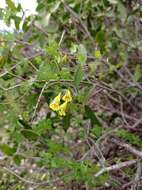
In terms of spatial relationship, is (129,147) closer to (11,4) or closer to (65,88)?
(65,88)

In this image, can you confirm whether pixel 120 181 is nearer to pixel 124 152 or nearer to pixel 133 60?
pixel 124 152

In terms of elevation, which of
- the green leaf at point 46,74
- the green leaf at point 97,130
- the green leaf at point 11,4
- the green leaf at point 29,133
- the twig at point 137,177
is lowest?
the twig at point 137,177

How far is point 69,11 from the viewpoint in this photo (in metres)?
1.83

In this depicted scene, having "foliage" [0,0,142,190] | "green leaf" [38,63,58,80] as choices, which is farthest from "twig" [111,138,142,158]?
"green leaf" [38,63,58,80]

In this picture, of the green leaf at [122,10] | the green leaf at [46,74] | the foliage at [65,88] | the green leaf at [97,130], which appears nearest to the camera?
the green leaf at [46,74]

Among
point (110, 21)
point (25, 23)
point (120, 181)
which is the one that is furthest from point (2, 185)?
point (110, 21)

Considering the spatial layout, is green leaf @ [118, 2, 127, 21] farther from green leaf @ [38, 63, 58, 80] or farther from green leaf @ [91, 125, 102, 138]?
green leaf @ [38, 63, 58, 80]

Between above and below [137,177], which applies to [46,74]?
above

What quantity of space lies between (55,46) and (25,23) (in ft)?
2.35

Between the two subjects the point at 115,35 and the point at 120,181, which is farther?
the point at 115,35

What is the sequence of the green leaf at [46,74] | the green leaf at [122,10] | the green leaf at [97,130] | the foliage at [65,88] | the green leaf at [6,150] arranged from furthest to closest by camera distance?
1. the green leaf at [122,10]
2. the green leaf at [97,130]
3. the green leaf at [6,150]
4. the foliage at [65,88]
5. the green leaf at [46,74]

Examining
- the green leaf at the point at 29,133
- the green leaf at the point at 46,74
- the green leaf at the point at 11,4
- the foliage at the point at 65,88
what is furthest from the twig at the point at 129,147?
the green leaf at the point at 11,4

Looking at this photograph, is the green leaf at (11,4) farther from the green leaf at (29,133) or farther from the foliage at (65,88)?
the green leaf at (29,133)

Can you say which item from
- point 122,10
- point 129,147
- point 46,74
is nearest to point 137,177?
point 129,147
